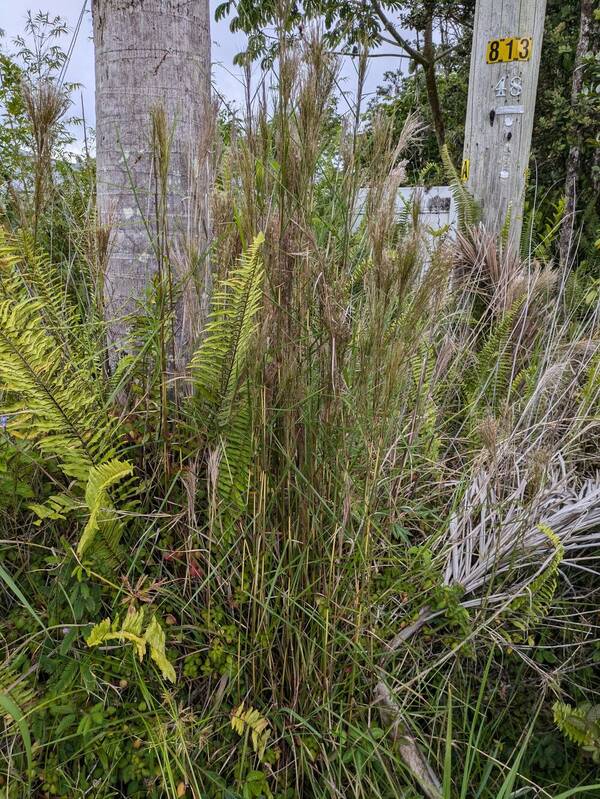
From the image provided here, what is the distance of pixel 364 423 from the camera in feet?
3.62

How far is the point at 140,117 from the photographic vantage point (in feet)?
5.24

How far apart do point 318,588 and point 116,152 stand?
1.34 m

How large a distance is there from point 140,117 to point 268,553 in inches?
49.8

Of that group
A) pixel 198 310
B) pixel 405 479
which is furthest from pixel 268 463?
pixel 405 479

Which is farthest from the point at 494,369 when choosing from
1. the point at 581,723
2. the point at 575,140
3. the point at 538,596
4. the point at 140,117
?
the point at 575,140

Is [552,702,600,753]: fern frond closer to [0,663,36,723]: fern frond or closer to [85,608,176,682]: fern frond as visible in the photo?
[85,608,176,682]: fern frond

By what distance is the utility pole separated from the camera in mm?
2758

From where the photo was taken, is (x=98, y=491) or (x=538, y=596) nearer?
(x=98, y=491)

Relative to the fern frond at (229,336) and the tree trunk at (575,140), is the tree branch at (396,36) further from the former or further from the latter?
the fern frond at (229,336)

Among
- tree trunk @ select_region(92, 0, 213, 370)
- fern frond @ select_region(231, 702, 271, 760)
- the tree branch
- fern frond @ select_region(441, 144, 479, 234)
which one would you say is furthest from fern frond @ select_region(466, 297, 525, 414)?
the tree branch

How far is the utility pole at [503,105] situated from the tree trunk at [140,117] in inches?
66.7

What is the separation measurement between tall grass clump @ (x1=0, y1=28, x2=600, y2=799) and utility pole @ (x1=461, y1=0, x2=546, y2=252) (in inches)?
68.0

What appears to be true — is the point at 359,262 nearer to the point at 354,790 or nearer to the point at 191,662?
the point at 191,662

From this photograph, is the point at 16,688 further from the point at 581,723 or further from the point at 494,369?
the point at 494,369
